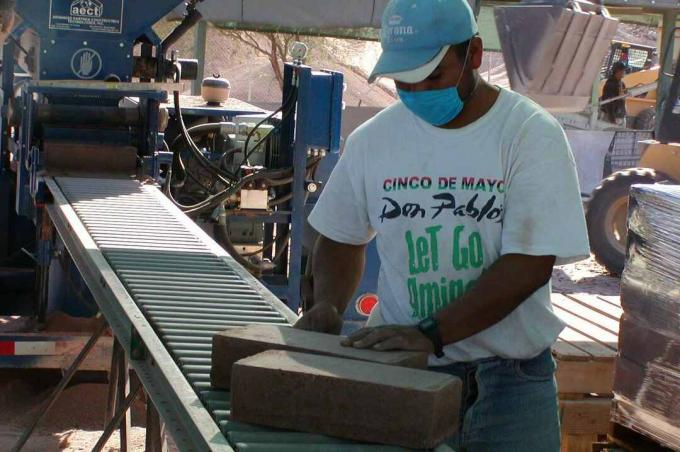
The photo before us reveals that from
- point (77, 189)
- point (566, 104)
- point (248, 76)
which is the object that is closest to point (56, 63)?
point (77, 189)

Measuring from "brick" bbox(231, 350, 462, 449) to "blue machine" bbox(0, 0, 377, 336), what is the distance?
12.1 feet

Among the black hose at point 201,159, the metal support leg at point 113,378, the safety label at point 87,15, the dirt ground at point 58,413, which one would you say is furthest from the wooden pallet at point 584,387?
the safety label at point 87,15

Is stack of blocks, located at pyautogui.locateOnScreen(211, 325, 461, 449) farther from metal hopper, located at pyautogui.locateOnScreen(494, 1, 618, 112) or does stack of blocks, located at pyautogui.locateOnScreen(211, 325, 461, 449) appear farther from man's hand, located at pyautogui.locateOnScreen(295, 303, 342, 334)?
metal hopper, located at pyautogui.locateOnScreen(494, 1, 618, 112)

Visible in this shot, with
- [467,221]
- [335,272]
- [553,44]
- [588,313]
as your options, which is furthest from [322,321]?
[553,44]

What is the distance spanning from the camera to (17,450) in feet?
17.0

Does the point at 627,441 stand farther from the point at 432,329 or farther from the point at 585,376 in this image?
the point at 432,329

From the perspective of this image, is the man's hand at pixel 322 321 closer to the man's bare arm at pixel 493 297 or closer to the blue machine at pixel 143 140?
the man's bare arm at pixel 493 297

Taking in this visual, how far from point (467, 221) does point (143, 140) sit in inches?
155

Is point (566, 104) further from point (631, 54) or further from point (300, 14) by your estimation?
point (631, 54)

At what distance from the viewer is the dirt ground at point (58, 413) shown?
6.32 metres

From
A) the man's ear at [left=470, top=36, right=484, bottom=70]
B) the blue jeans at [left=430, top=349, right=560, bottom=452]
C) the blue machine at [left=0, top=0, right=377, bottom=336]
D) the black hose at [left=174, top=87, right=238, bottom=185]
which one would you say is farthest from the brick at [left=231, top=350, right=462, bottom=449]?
the black hose at [left=174, top=87, right=238, bottom=185]

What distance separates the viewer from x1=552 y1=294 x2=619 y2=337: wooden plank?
207 inches

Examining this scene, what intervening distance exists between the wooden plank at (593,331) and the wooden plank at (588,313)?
0.03m

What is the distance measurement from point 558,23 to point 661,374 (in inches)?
255
